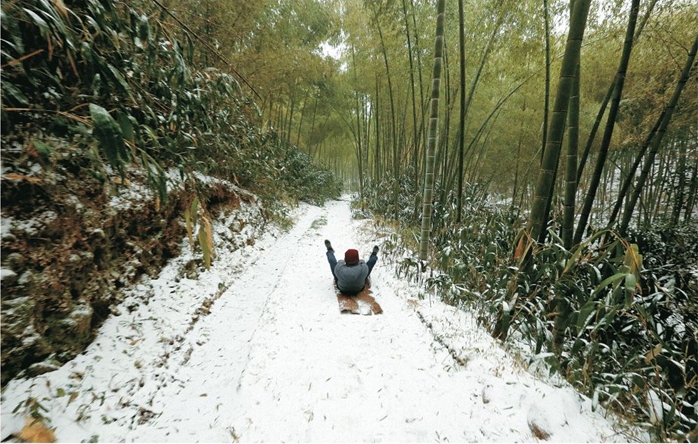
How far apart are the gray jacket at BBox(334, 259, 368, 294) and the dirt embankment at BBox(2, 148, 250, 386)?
5.86 ft

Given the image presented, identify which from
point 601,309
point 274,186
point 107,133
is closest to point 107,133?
point 107,133

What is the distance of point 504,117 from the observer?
287 inches

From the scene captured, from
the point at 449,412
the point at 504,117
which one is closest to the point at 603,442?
the point at 449,412

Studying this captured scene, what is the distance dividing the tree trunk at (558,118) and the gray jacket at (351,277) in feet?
5.33

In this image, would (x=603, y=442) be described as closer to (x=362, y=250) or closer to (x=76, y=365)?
(x=76, y=365)

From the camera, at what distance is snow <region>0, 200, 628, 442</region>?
1.33 meters

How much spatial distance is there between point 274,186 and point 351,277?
11.7 feet

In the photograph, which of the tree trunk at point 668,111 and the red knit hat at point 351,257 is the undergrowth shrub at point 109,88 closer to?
the red knit hat at point 351,257

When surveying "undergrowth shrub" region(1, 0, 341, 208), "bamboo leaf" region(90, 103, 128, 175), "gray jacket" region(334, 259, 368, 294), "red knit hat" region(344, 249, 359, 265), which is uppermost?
"undergrowth shrub" region(1, 0, 341, 208)

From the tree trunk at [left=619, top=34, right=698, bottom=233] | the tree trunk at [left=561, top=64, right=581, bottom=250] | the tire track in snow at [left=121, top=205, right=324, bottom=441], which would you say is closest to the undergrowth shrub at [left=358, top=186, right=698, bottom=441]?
the tree trunk at [left=561, top=64, right=581, bottom=250]

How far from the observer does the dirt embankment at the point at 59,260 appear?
1.32m

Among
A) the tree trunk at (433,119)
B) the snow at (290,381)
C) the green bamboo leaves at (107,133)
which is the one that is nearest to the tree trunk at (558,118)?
the snow at (290,381)

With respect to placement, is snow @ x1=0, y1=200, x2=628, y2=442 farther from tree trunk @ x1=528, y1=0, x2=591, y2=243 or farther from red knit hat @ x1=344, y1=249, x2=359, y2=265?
tree trunk @ x1=528, y1=0, x2=591, y2=243

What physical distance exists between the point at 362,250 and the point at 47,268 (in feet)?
12.2
